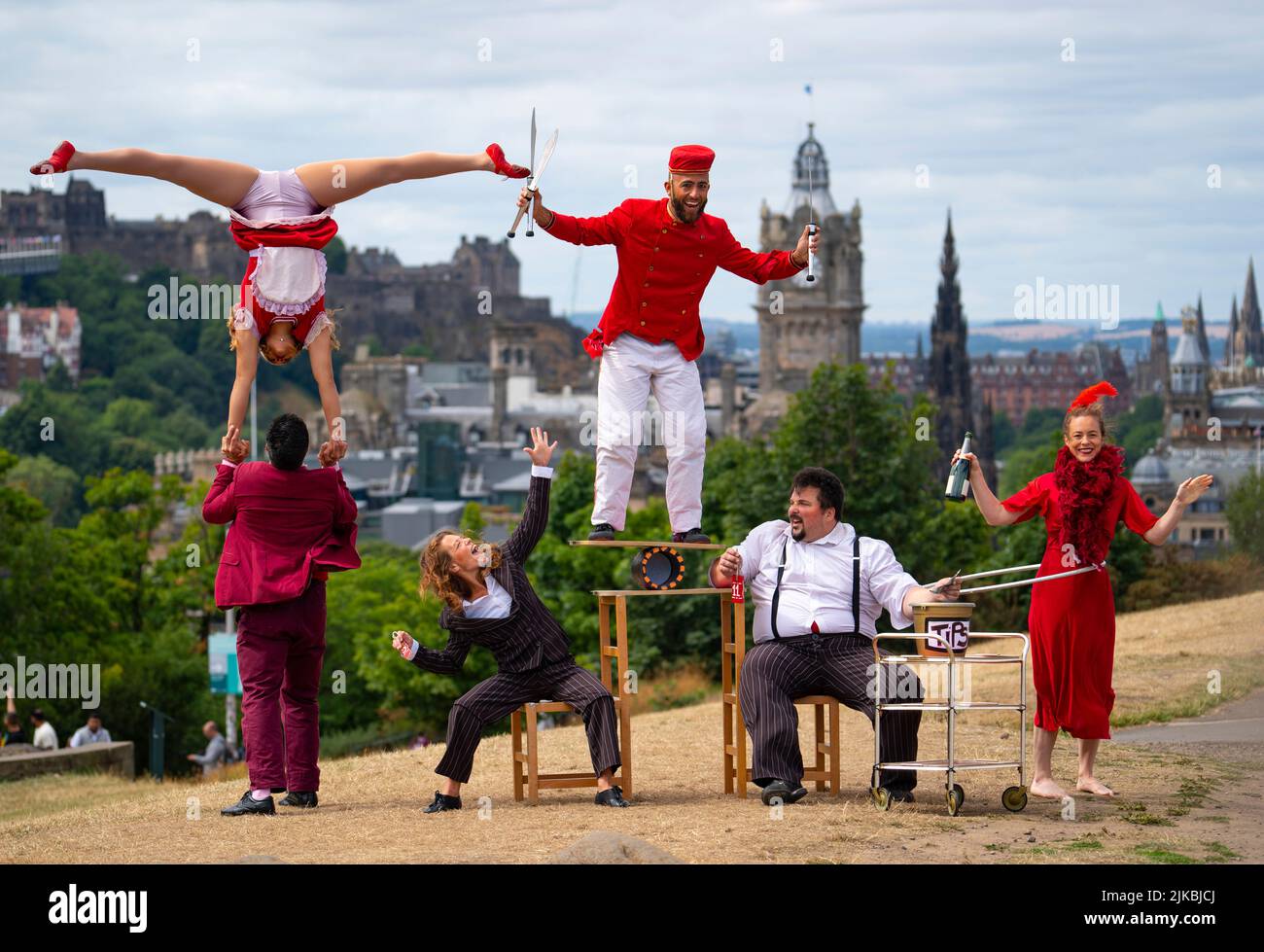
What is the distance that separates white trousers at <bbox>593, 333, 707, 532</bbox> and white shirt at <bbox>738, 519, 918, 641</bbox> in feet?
1.68

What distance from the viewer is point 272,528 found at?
38.0ft

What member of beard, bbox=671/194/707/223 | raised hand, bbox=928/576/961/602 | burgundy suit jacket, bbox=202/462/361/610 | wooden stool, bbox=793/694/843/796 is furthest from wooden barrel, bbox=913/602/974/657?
burgundy suit jacket, bbox=202/462/361/610

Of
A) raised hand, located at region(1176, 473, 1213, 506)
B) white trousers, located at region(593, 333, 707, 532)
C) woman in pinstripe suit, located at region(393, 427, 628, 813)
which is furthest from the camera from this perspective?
white trousers, located at region(593, 333, 707, 532)

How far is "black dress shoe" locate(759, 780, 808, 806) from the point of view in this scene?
11125 mm

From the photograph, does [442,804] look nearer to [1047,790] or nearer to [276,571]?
[276,571]

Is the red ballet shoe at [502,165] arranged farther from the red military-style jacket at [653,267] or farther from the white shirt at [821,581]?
the white shirt at [821,581]

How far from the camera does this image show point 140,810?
12898mm

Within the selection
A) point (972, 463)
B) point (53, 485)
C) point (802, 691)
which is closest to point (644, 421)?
point (802, 691)

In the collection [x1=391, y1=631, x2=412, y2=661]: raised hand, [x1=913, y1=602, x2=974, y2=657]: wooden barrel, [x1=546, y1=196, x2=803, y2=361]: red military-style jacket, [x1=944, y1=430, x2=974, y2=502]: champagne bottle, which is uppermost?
[x1=546, y1=196, x2=803, y2=361]: red military-style jacket

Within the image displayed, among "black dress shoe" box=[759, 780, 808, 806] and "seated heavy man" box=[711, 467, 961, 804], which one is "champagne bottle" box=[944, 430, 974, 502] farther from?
"black dress shoe" box=[759, 780, 808, 806]

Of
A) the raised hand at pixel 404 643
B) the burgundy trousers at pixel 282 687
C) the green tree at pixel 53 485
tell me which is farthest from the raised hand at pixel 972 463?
the green tree at pixel 53 485

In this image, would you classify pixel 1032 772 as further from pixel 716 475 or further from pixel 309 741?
pixel 716 475

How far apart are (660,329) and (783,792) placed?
2.74 meters

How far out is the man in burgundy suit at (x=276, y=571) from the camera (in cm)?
1154
